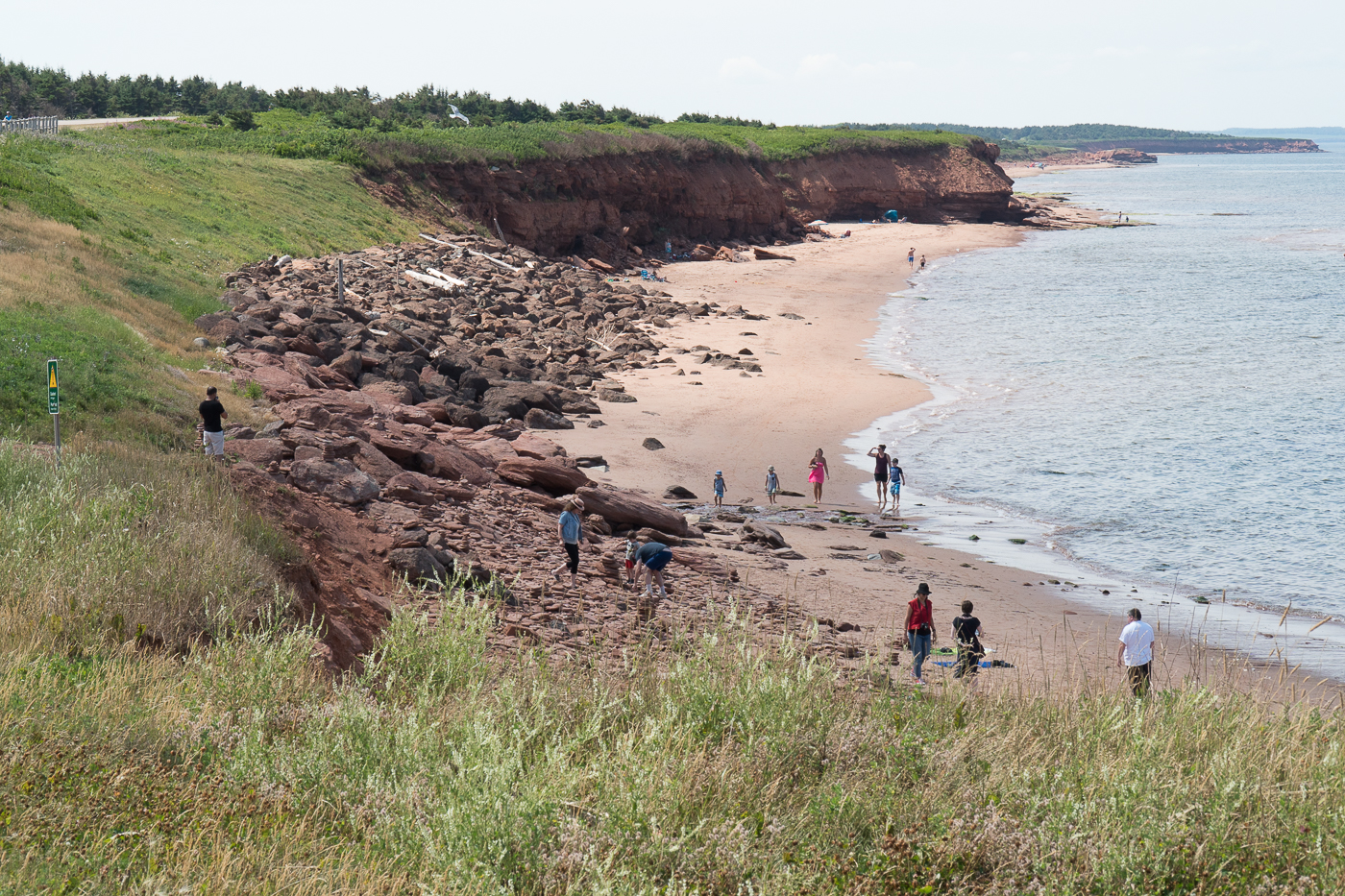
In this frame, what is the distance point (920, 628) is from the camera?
11.1 metres

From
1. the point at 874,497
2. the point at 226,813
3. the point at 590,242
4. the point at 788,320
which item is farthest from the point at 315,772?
the point at 590,242

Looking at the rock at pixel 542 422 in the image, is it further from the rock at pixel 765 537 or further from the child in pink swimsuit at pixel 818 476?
the rock at pixel 765 537

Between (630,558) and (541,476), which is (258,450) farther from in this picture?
(630,558)

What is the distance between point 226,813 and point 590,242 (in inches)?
2050

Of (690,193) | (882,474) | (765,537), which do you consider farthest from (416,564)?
(690,193)

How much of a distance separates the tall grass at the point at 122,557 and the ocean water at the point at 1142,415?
517 inches

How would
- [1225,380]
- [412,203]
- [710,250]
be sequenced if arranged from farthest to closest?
[710,250]
[412,203]
[1225,380]

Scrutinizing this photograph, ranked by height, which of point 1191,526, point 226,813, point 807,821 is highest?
point 226,813

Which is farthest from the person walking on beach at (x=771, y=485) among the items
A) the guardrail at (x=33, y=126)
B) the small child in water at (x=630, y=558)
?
the guardrail at (x=33, y=126)

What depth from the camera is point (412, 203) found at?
157ft

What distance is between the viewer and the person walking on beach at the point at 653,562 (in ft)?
40.8

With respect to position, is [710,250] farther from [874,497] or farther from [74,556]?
[74,556]

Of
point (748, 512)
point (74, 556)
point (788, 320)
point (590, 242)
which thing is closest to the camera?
point (74, 556)

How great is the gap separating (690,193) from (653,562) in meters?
54.9
